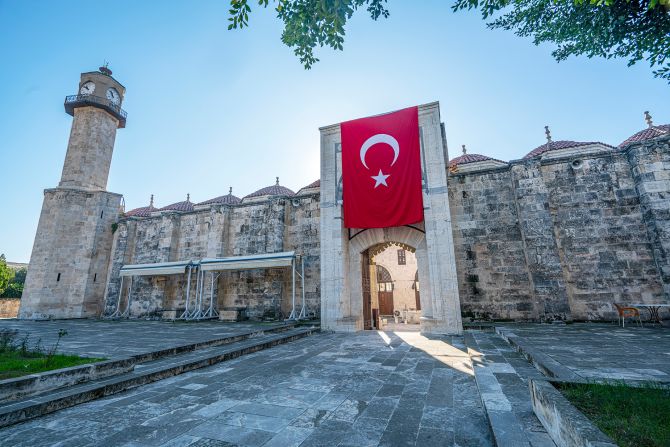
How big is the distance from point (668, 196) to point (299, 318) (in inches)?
524

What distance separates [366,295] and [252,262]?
203 inches

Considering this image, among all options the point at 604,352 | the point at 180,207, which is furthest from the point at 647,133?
the point at 180,207

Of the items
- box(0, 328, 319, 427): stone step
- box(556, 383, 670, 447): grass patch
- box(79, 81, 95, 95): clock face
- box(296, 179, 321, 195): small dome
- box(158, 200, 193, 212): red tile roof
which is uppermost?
box(79, 81, 95, 95): clock face

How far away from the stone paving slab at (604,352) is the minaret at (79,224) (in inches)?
842

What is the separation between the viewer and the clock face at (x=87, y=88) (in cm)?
1967

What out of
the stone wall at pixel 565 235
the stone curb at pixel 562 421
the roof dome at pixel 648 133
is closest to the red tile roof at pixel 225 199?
the stone wall at pixel 565 235

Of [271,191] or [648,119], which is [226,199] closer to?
[271,191]

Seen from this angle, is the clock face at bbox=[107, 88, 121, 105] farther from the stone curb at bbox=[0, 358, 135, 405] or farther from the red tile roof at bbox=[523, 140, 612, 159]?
the red tile roof at bbox=[523, 140, 612, 159]

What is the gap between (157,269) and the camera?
14.5 metres

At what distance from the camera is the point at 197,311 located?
13.6 m

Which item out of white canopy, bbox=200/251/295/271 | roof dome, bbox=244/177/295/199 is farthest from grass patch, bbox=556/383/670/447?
roof dome, bbox=244/177/295/199

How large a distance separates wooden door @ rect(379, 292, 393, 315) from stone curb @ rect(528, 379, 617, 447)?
21.3m

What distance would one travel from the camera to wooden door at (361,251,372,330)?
34.4 ft

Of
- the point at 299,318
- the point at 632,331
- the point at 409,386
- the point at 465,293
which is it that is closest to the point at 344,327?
the point at 299,318
